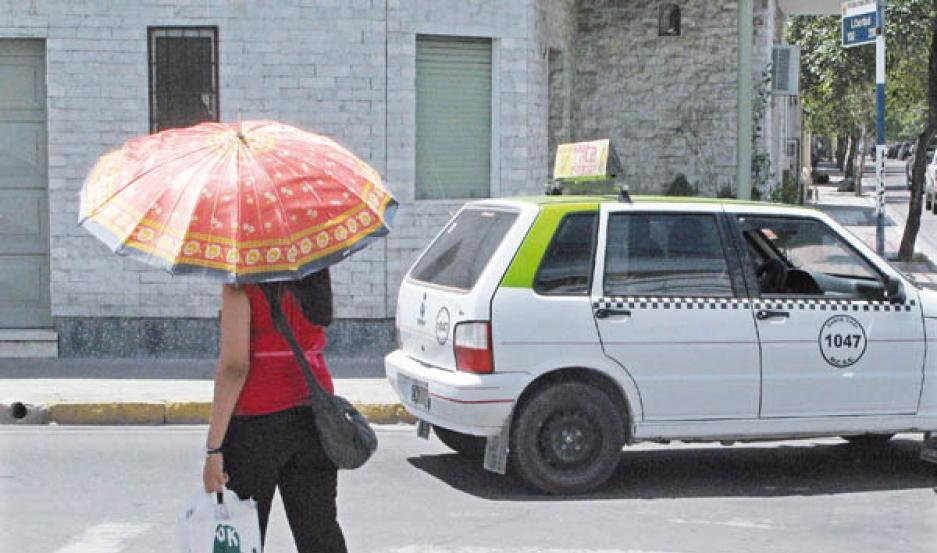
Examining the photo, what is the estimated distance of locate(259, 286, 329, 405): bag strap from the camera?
4367 mm

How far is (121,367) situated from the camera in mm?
12344

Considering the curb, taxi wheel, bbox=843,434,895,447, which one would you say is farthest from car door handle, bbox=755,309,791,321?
the curb

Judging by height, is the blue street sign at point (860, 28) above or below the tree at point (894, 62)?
below

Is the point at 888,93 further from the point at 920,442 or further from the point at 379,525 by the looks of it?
the point at 379,525

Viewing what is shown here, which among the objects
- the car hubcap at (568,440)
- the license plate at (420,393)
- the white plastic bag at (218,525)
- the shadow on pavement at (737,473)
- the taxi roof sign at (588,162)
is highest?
the taxi roof sign at (588,162)

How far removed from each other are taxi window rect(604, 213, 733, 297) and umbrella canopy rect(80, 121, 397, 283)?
3.58 m

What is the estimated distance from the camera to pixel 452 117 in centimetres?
1345

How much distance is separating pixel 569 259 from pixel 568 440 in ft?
3.26

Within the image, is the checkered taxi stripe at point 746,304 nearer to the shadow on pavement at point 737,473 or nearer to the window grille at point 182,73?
the shadow on pavement at point 737,473

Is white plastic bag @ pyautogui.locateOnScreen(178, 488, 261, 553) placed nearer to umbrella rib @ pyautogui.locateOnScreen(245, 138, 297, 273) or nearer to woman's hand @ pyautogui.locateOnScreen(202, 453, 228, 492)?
woman's hand @ pyautogui.locateOnScreen(202, 453, 228, 492)

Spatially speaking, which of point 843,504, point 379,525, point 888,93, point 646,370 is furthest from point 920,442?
point 888,93

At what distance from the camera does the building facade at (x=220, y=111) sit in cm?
1277

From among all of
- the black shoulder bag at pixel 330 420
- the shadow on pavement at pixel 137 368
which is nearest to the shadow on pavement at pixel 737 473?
the shadow on pavement at pixel 137 368

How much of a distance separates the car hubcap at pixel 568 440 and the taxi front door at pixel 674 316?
13.4 inches
